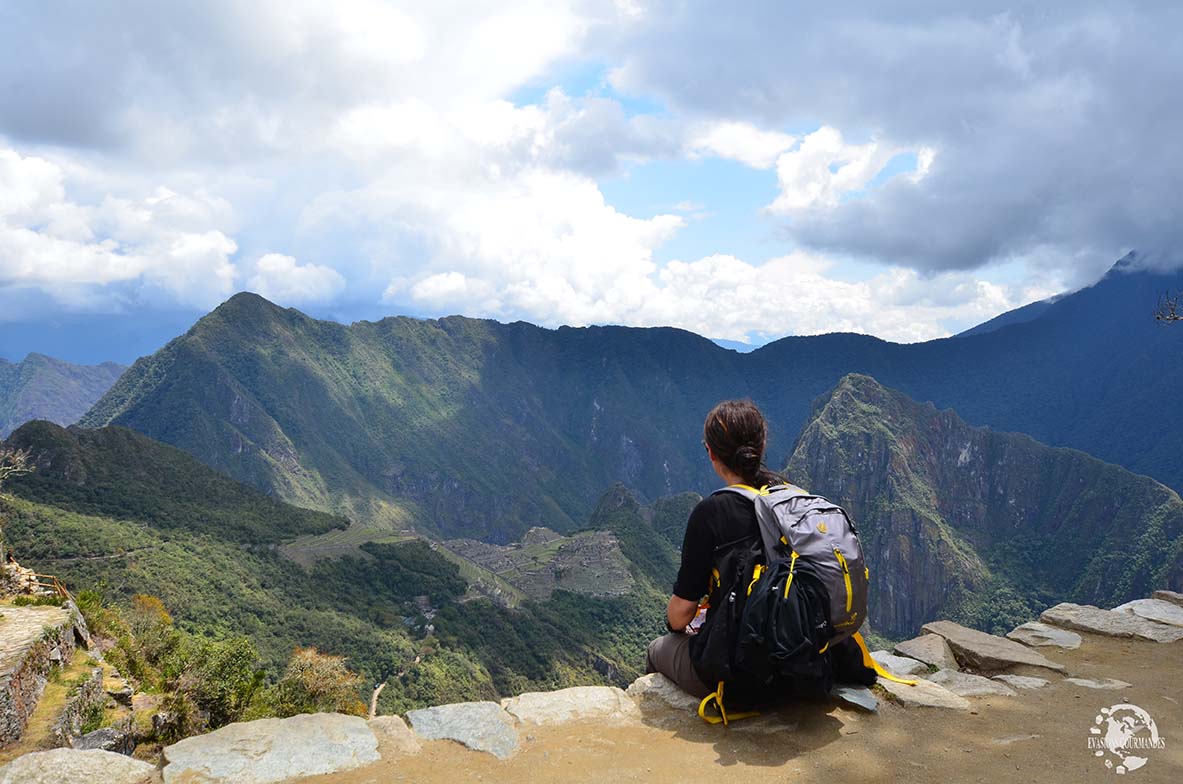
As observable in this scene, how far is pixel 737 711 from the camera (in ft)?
15.2

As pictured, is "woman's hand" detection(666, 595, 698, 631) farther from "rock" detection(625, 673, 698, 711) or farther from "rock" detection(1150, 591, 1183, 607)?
"rock" detection(1150, 591, 1183, 607)

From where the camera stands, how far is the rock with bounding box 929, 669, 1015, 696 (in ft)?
18.2

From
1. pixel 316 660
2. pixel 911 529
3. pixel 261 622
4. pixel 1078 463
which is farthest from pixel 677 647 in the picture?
pixel 1078 463

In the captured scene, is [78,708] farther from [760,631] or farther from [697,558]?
[760,631]

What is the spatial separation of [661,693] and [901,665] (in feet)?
9.19

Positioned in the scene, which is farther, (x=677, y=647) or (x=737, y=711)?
(x=677, y=647)

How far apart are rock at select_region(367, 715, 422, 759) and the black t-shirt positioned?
2.14 metres

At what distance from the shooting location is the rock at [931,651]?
21.7ft

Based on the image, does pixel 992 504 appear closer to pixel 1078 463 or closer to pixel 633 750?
pixel 1078 463

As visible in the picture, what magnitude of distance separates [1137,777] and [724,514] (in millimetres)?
2788

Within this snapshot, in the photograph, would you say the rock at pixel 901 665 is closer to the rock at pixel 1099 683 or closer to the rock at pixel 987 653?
the rock at pixel 987 653

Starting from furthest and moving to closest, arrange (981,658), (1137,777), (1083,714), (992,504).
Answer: (992,504) → (981,658) → (1083,714) → (1137,777)

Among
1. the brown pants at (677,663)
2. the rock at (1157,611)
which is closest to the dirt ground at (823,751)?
the brown pants at (677,663)

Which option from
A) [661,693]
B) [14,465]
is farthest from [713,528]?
[14,465]
